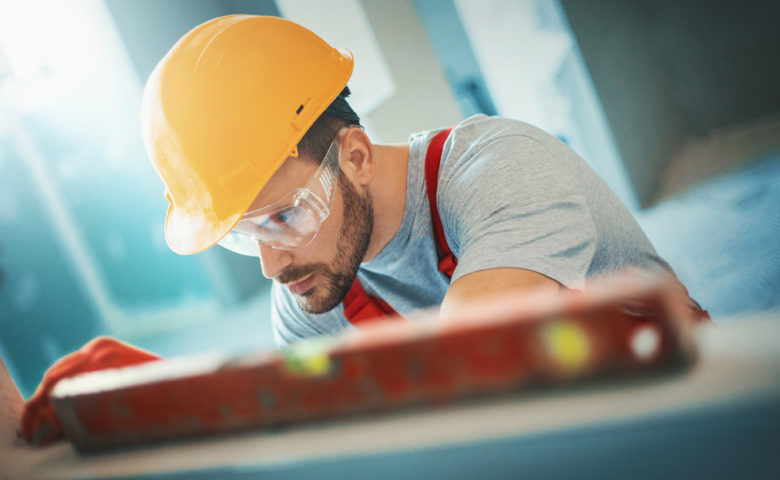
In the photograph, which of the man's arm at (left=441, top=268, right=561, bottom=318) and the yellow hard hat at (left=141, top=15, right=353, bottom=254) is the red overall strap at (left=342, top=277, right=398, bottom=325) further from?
the man's arm at (left=441, top=268, right=561, bottom=318)

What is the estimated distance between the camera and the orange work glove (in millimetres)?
590

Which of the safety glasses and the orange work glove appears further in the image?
the safety glasses

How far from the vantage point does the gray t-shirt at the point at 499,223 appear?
911 mm

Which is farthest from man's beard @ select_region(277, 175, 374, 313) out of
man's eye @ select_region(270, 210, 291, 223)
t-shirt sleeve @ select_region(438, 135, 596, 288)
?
t-shirt sleeve @ select_region(438, 135, 596, 288)

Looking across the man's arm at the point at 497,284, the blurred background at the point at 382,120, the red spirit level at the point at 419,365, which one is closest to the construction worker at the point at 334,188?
the man's arm at the point at 497,284

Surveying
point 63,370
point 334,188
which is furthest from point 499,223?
point 63,370

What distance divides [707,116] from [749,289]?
3.23 meters

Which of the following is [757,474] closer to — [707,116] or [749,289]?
[749,289]

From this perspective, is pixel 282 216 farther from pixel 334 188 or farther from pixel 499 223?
pixel 499 223

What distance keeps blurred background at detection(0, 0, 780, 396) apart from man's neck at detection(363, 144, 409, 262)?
63.4 inches

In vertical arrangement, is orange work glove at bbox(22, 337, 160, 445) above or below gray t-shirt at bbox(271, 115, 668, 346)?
above

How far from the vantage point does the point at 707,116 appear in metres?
4.77

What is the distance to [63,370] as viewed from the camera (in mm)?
773

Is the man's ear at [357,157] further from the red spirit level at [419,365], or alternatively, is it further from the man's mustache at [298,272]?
the red spirit level at [419,365]
